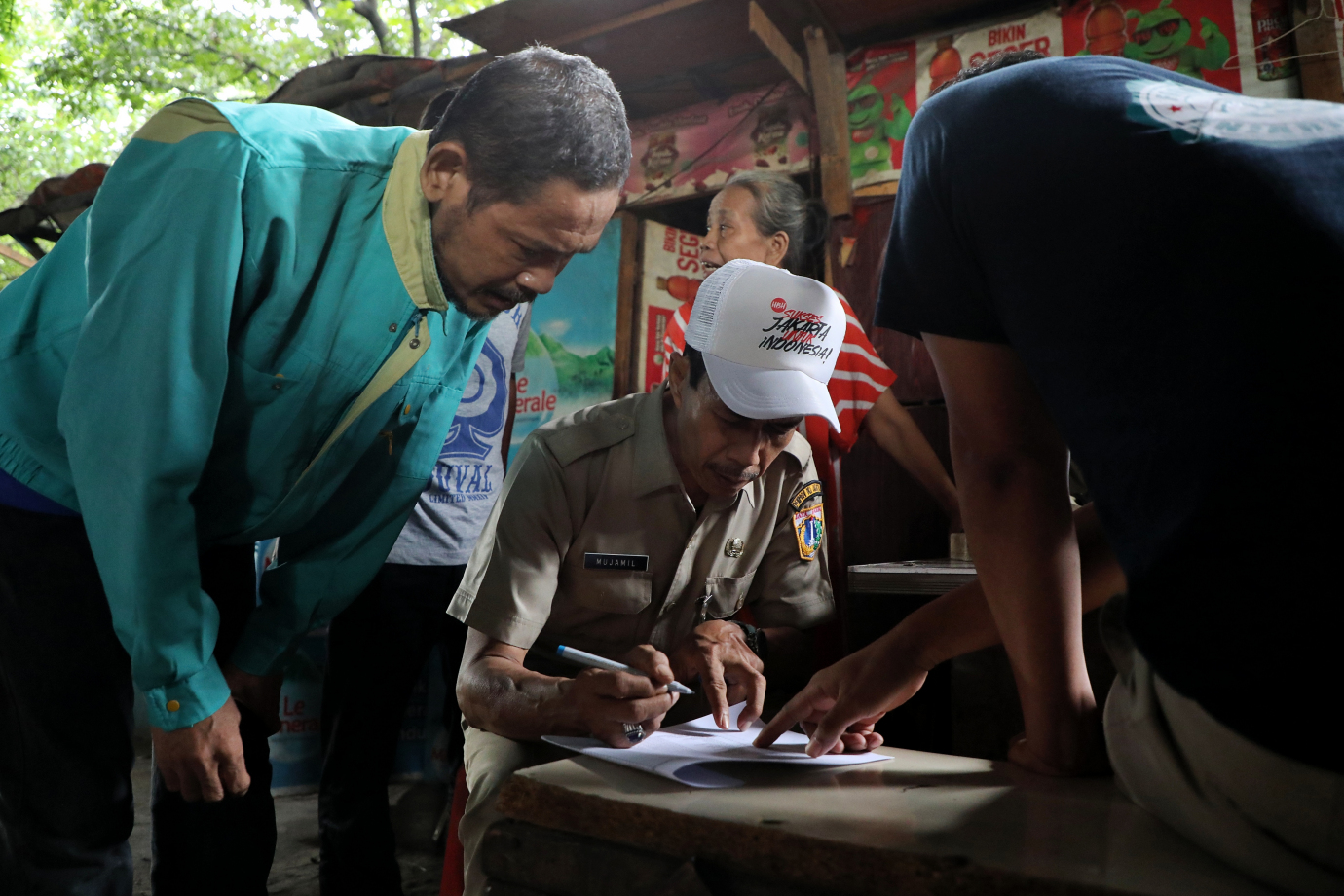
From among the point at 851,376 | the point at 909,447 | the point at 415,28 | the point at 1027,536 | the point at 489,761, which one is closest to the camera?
the point at 1027,536

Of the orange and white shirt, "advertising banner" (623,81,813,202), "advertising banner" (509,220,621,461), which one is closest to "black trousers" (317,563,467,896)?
the orange and white shirt

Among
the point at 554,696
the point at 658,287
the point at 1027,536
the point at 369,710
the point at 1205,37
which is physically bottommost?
the point at 369,710

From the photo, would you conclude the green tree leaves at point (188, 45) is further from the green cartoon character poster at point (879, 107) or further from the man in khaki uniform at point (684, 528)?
the man in khaki uniform at point (684, 528)

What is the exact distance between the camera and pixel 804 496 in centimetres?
198

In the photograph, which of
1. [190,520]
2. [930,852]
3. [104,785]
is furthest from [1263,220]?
[104,785]

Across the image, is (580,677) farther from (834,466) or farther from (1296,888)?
(834,466)

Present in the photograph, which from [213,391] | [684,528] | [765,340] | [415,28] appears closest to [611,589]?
[684,528]

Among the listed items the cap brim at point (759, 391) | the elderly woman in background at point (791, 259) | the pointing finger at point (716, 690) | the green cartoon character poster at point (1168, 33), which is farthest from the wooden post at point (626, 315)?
the pointing finger at point (716, 690)

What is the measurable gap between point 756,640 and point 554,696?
547mm

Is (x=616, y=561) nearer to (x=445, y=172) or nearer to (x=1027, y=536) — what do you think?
(x=445, y=172)

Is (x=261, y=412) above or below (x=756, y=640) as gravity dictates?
above

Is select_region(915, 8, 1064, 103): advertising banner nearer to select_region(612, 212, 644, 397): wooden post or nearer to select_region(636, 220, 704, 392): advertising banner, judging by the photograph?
select_region(636, 220, 704, 392): advertising banner

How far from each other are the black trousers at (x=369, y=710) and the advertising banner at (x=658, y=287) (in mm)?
2203

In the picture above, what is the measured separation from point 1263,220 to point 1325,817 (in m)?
0.38
